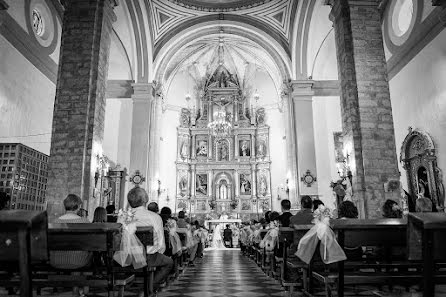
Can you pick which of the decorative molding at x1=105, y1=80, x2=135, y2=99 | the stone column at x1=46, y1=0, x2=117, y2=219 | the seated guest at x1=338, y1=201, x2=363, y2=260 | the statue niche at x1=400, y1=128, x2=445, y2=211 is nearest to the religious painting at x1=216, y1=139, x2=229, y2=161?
the decorative molding at x1=105, y1=80, x2=135, y2=99

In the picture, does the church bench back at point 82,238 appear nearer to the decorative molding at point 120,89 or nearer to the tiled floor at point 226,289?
the tiled floor at point 226,289

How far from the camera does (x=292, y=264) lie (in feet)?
12.7

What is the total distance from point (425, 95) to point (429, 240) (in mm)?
8524

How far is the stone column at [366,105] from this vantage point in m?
7.03

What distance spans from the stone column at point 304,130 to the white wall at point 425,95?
12.0 ft

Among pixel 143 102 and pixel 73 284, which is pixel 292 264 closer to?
pixel 73 284

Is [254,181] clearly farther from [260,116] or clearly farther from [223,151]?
[260,116]

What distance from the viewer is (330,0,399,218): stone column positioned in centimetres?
703

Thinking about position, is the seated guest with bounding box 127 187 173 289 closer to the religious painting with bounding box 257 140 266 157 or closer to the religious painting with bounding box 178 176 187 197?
the religious painting with bounding box 178 176 187 197

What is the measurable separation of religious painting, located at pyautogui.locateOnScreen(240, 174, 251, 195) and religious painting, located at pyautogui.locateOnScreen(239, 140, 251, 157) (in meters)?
1.24

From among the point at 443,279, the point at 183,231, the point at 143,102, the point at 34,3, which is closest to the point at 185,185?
the point at 143,102

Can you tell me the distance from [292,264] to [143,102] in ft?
37.5

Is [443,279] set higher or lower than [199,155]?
lower

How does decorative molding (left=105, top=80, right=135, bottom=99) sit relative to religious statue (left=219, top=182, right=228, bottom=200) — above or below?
above
